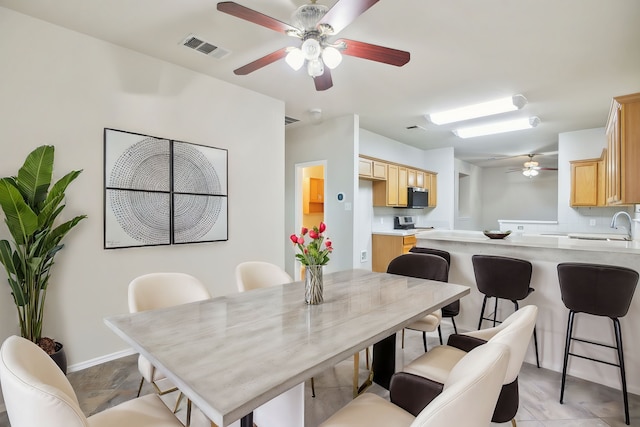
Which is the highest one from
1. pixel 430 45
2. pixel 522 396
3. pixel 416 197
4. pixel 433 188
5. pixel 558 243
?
pixel 430 45

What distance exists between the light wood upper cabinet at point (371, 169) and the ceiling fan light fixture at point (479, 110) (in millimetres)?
1096

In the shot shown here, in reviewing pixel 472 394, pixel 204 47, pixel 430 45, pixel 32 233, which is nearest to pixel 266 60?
pixel 204 47

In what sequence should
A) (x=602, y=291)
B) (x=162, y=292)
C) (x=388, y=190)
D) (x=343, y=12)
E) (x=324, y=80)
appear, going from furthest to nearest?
(x=388, y=190), (x=324, y=80), (x=602, y=291), (x=162, y=292), (x=343, y=12)

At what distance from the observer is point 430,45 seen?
2.69m

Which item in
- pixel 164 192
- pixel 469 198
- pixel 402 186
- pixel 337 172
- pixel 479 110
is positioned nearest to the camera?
pixel 164 192

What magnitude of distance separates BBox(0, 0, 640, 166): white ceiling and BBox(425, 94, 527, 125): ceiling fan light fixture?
0.14 meters

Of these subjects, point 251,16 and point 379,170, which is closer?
point 251,16

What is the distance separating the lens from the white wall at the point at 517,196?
8.73m

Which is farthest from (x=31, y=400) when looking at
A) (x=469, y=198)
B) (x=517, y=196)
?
(x=517, y=196)

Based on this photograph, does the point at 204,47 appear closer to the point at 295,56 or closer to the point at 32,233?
the point at 295,56

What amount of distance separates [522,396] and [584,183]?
14.7 ft

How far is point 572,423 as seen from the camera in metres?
1.87

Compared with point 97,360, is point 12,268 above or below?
above

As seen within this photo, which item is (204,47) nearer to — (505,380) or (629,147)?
(505,380)
